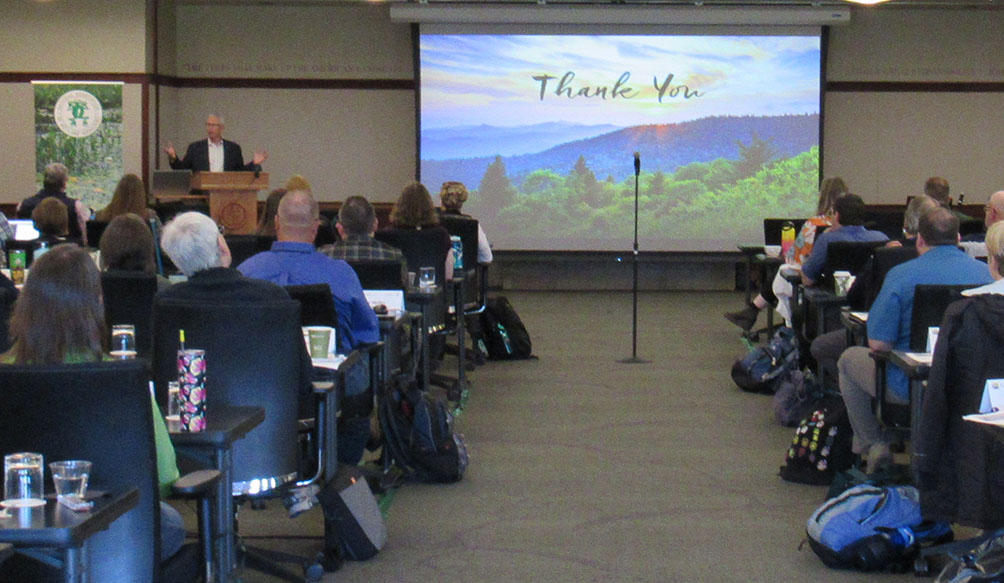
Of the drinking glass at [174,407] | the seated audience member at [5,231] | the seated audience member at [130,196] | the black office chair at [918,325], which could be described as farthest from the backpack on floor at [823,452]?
the seated audience member at [5,231]

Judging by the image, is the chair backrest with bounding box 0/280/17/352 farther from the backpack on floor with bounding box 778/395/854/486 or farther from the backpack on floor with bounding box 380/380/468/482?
the backpack on floor with bounding box 778/395/854/486

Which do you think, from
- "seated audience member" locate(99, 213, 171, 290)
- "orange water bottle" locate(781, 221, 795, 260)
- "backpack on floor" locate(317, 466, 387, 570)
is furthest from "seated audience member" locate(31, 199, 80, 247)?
"orange water bottle" locate(781, 221, 795, 260)

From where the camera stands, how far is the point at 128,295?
209 inches

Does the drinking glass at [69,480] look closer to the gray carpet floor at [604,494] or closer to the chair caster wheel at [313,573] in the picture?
the chair caster wheel at [313,573]

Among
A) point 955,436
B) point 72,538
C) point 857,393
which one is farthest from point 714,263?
point 72,538

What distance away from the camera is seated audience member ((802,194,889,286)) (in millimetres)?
7676

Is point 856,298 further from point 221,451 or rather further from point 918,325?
point 221,451

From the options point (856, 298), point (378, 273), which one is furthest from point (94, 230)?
point (856, 298)

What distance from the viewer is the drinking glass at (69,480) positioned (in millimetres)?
2535

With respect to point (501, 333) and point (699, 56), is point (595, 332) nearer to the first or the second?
point (501, 333)

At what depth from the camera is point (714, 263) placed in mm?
14445

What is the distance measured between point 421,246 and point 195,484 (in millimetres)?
4920

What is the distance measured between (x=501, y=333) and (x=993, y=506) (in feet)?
18.9

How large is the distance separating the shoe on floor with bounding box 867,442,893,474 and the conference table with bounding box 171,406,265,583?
8.93ft
